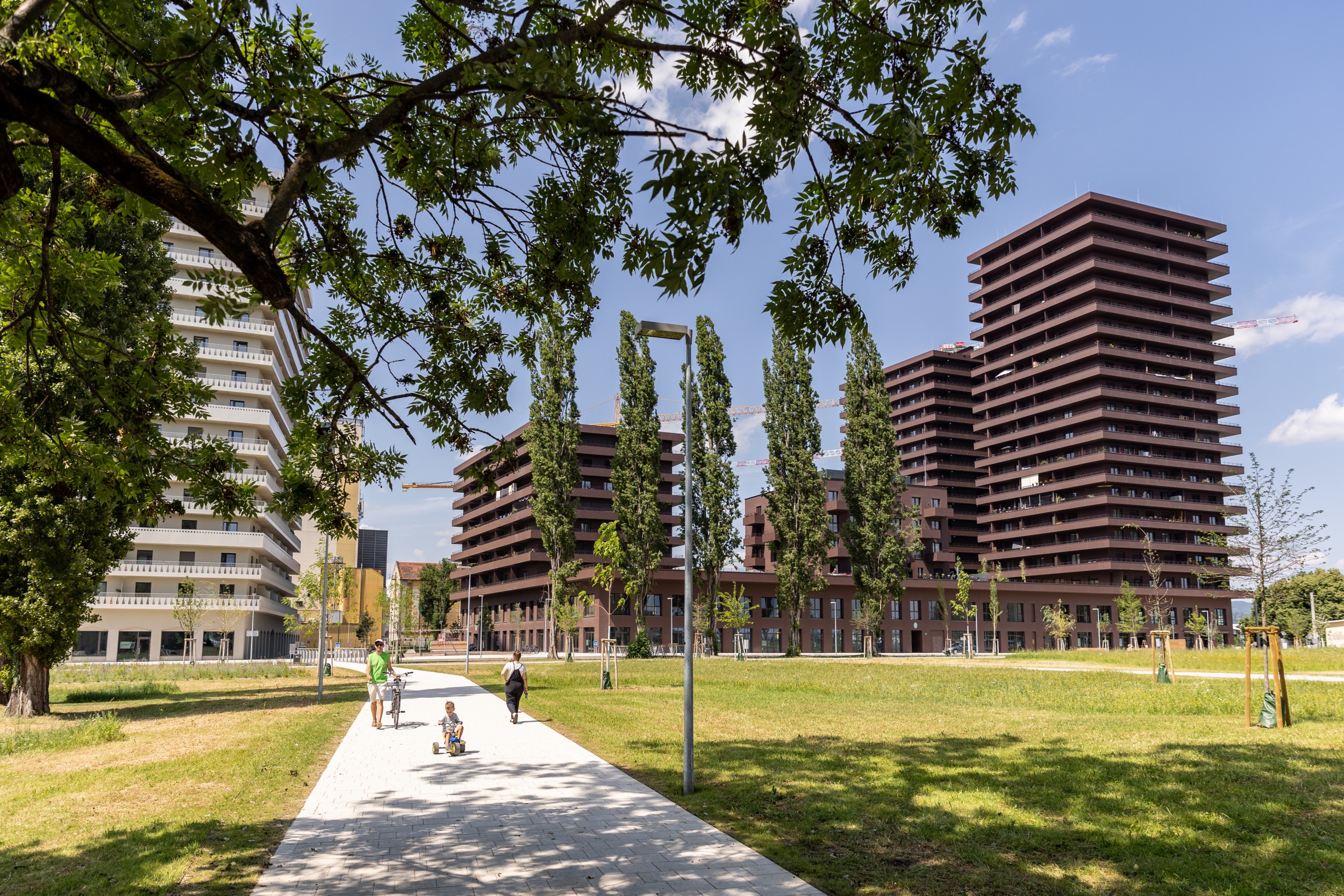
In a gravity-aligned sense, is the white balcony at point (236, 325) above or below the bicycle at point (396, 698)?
above

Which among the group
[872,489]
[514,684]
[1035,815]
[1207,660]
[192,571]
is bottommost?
[1207,660]

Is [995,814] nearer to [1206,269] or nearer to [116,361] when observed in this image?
[116,361]

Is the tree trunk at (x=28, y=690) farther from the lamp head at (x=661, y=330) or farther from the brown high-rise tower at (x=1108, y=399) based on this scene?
the brown high-rise tower at (x=1108, y=399)

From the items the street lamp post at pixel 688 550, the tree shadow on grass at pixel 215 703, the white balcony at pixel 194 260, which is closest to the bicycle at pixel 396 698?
the tree shadow on grass at pixel 215 703

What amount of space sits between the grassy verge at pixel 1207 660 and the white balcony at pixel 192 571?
2129 inches

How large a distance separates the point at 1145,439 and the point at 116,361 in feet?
351

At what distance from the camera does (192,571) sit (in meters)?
59.9

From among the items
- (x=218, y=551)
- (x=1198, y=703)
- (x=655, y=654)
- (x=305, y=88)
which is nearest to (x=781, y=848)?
(x=305, y=88)

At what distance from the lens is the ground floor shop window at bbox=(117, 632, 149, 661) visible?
190 ft

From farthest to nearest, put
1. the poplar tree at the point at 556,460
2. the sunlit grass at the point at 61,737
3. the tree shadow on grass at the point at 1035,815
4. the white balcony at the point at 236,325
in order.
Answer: the white balcony at the point at 236,325, the poplar tree at the point at 556,460, the sunlit grass at the point at 61,737, the tree shadow on grass at the point at 1035,815

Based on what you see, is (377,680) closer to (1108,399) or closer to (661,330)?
(661,330)

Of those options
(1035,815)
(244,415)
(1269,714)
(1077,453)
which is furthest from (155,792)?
(1077,453)

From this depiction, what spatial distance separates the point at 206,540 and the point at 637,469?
107 ft

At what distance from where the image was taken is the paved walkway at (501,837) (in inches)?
261
